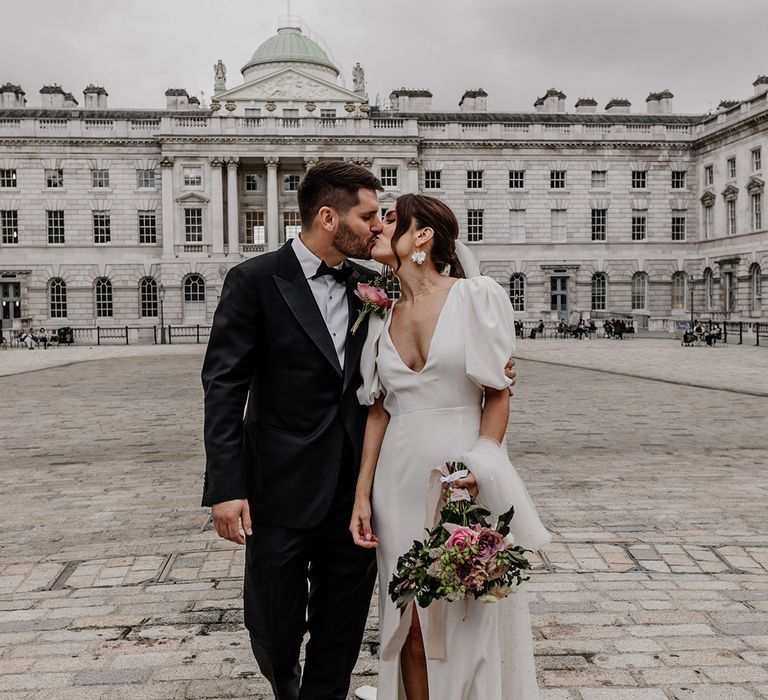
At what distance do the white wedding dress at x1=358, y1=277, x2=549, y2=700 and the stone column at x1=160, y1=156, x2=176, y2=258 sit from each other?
170ft

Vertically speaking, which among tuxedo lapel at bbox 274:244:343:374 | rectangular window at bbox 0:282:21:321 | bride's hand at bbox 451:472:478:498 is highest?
rectangular window at bbox 0:282:21:321

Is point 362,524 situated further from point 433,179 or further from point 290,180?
point 290,180

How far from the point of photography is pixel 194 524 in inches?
269

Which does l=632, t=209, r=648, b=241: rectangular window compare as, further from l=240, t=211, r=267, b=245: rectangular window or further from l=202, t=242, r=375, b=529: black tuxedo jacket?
l=202, t=242, r=375, b=529: black tuxedo jacket

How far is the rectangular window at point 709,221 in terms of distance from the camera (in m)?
54.4

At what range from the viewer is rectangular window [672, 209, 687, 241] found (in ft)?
185

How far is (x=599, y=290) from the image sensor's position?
56.1m

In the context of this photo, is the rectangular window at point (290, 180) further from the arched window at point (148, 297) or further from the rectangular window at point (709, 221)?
the rectangular window at point (709, 221)

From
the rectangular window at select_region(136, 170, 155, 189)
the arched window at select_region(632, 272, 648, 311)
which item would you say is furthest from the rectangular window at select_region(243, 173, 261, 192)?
the arched window at select_region(632, 272, 648, 311)

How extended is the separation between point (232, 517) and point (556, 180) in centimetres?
5573

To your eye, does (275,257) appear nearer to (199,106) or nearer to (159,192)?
(159,192)

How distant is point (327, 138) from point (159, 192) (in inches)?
452

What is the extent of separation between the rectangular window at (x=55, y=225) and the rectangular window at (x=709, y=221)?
4235cm

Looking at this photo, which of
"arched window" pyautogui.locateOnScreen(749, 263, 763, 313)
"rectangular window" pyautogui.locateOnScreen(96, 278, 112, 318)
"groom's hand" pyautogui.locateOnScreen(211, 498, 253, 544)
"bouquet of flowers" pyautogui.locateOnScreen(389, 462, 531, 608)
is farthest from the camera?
"rectangular window" pyautogui.locateOnScreen(96, 278, 112, 318)
